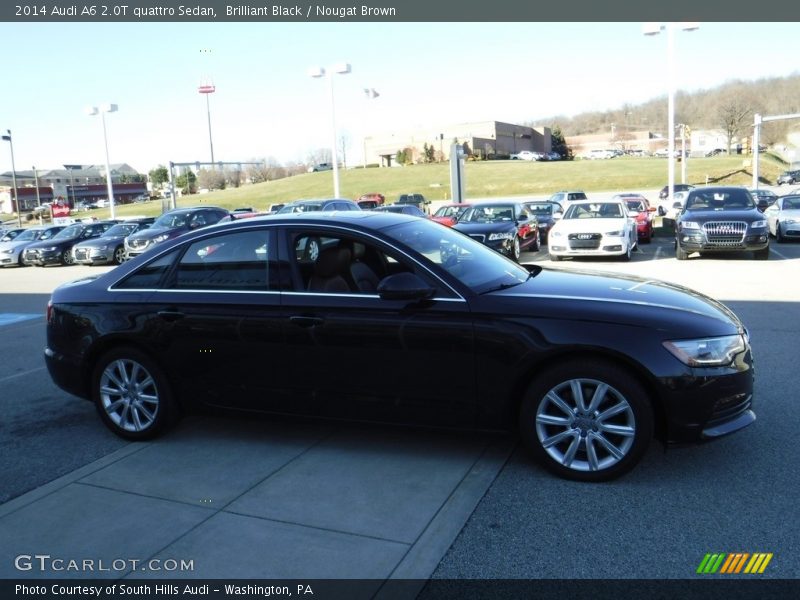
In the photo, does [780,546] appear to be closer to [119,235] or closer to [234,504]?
[234,504]

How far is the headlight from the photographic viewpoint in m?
4.04

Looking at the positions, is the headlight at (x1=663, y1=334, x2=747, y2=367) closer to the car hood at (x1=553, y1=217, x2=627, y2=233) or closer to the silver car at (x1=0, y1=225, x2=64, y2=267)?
the car hood at (x1=553, y1=217, x2=627, y2=233)

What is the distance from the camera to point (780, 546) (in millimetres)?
3371

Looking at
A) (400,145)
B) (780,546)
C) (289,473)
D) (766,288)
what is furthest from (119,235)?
(400,145)

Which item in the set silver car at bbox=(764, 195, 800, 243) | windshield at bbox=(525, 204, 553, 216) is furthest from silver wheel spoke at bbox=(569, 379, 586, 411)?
windshield at bbox=(525, 204, 553, 216)

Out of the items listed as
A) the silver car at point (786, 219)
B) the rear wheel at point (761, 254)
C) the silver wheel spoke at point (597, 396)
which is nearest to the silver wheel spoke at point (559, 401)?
the silver wheel spoke at point (597, 396)

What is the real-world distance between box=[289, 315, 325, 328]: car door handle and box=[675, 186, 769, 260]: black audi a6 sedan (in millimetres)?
12962

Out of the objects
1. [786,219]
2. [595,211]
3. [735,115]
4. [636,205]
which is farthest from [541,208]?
[735,115]

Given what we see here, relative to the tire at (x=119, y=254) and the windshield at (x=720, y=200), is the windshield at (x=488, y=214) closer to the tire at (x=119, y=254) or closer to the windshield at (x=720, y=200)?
the windshield at (x=720, y=200)

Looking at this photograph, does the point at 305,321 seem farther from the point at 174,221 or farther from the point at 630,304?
the point at 174,221

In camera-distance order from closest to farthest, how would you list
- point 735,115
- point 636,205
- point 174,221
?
1. point 174,221
2. point 636,205
3. point 735,115

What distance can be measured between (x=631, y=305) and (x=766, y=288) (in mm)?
8575

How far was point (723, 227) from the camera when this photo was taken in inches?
598

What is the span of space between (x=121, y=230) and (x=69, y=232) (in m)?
2.67
